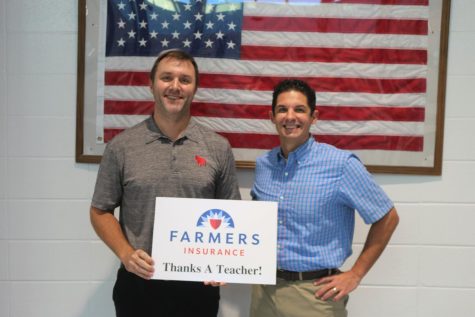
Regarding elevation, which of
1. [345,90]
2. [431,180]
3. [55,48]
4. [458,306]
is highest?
[55,48]

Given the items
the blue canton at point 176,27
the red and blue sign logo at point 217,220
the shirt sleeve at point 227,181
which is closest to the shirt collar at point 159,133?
the shirt sleeve at point 227,181

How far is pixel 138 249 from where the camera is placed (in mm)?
1283

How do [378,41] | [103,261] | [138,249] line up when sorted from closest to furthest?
[138,249]
[378,41]
[103,261]

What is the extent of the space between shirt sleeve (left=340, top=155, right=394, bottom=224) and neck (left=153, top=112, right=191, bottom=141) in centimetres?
54

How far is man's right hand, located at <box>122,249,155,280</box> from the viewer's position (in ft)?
3.98

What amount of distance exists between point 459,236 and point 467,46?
2.73 feet

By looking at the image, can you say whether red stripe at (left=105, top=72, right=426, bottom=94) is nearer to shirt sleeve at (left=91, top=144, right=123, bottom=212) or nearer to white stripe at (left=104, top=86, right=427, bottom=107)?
white stripe at (left=104, top=86, right=427, bottom=107)

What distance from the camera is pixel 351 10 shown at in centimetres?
173

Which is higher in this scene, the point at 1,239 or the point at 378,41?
the point at 378,41

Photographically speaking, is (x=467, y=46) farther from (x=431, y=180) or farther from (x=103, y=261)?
(x=103, y=261)

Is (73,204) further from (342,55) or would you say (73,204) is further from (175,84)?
(342,55)

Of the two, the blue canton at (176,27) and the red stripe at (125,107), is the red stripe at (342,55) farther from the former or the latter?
the red stripe at (125,107)

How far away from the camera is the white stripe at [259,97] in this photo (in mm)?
1743

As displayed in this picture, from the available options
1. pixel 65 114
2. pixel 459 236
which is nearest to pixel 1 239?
pixel 65 114
